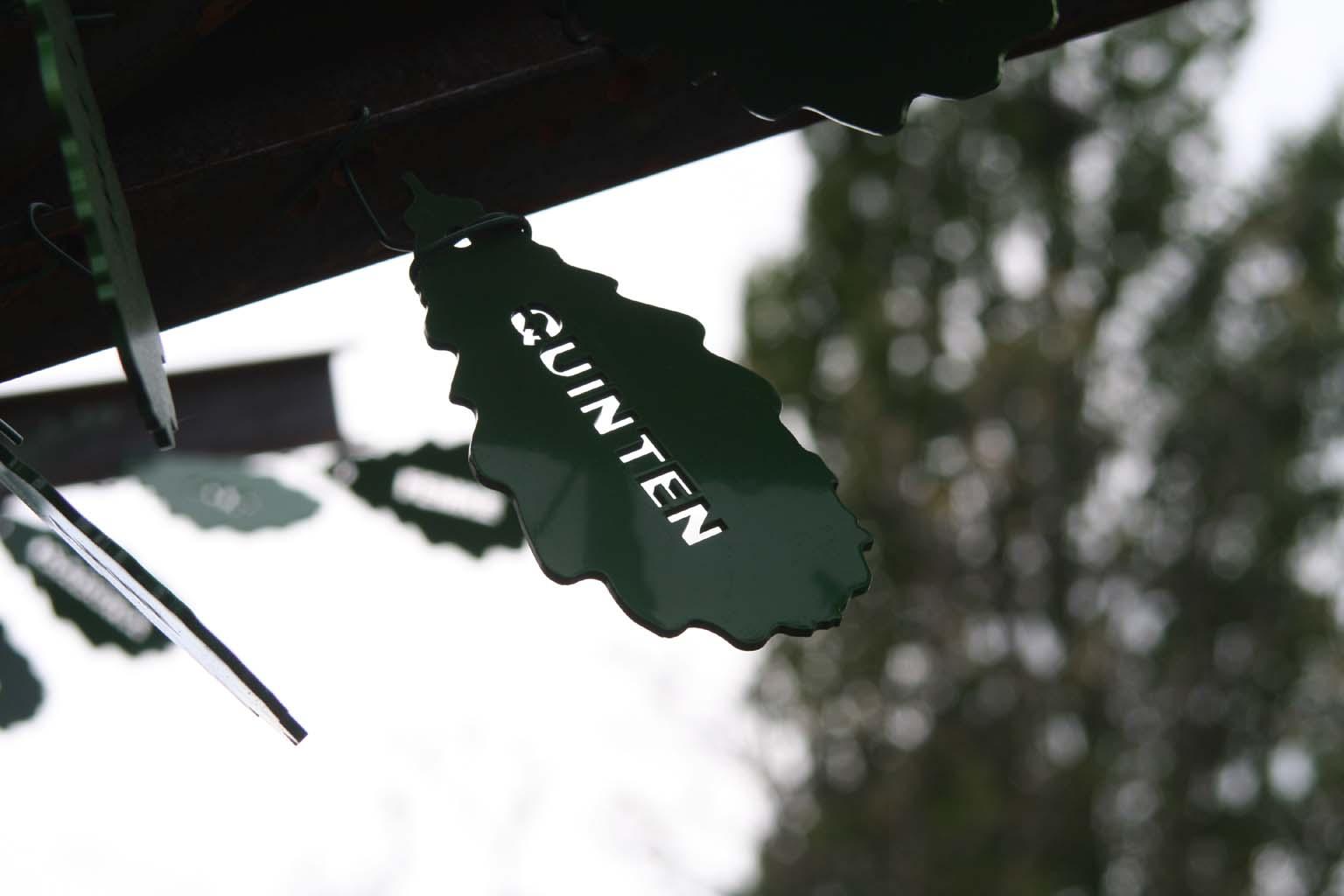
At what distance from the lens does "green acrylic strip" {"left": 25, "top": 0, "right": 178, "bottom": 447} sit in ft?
2.29

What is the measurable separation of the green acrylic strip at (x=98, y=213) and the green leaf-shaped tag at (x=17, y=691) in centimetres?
88

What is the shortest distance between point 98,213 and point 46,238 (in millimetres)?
241

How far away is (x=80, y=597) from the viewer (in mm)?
1637

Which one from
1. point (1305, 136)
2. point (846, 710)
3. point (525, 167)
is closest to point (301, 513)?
point (525, 167)

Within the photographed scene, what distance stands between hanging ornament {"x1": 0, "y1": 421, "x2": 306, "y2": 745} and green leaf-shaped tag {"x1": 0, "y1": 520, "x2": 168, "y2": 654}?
2.53ft

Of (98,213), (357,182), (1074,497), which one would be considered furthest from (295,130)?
(1074,497)

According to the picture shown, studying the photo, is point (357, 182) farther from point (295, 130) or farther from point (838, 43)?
point (838, 43)

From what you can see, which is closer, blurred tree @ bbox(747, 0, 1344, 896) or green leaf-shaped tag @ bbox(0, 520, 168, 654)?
green leaf-shaped tag @ bbox(0, 520, 168, 654)

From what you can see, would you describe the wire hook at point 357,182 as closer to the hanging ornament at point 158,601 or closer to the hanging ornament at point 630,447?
the hanging ornament at point 630,447

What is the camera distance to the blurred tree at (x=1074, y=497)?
827 centimetres

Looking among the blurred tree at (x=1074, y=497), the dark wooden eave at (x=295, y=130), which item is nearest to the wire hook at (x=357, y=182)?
the dark wooden eave at (x=295, y=130)

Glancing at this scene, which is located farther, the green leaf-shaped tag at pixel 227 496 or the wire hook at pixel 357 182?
the green leaf-shaped tag at pixel 227 496

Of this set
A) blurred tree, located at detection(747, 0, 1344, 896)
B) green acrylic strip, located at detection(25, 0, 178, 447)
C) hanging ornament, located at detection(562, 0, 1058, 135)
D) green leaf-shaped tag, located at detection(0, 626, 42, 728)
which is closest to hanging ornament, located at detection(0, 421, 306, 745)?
green acrylic strip, located at detection(25, 0, 178, 447)

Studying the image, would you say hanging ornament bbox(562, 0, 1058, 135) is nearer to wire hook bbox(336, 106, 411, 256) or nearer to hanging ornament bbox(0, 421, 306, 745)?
wire hook bbox(336, 106, 411, 256)
